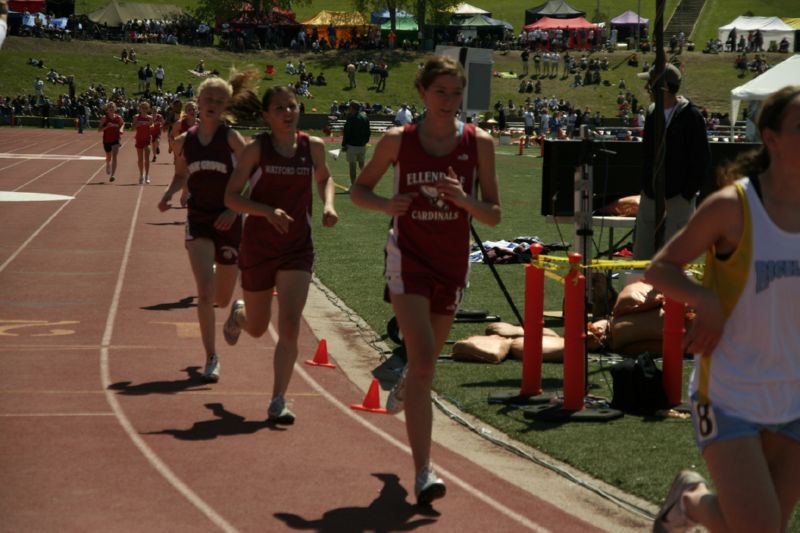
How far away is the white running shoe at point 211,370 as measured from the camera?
9617 mm

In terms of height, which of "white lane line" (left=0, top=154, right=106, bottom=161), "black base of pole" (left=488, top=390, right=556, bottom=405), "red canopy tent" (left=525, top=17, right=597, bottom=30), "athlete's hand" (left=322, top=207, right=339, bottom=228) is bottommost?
"white lane line" (left=0, top=154, right=106, bottom=161)

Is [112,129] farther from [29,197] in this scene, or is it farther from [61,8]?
[61,8]

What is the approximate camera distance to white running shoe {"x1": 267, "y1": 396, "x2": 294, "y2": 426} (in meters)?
8.26

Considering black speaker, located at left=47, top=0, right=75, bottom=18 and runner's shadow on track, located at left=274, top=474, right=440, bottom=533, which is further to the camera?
black speaker, located at left=47, top=0, right=75, bottom=18

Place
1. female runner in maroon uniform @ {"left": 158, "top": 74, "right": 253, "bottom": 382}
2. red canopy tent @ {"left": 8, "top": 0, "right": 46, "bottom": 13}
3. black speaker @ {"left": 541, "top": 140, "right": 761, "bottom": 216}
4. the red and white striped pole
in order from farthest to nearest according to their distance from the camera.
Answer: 1. red canopy tent @ {"left": 8, "top": 0, "right": 46, "bottom": 13}
2. black speaker @ {"left": 541, "top": 140, "right": 761, "bottom": 216}
3. female runner in maroon uniform @ {"left": 158, "top": 74, "right": 253, "bottom": 382}
4. the red and white striped pole

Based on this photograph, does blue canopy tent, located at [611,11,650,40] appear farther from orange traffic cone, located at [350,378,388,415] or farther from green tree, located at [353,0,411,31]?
orange traffic cone, located at [350,378,388,415]

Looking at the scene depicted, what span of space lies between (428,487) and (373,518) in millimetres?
303

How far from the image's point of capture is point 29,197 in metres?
27.5

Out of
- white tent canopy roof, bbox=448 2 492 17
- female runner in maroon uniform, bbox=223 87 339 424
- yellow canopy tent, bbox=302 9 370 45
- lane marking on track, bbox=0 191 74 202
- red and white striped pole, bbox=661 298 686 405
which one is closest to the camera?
female runner in maroon uniform, bbox=223 87 339 424

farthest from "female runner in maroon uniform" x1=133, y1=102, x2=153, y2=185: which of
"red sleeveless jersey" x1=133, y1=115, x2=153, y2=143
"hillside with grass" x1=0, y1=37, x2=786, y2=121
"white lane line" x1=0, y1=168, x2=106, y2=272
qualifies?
"hillside with grass" x1=0, y1=37, x2=786, y2=121

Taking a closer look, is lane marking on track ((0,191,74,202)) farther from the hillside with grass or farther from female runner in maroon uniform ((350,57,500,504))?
the hillside with grass

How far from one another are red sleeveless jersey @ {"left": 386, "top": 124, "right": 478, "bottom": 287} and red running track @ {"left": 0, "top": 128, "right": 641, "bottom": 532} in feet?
3.93

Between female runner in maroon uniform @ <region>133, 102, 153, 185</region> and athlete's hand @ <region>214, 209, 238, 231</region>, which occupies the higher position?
athlete's hand @ <region>214, 209, 238, 231</region>

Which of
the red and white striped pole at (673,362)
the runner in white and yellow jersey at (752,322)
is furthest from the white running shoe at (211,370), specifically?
the runner in white and yellow jersey at (752,322)
